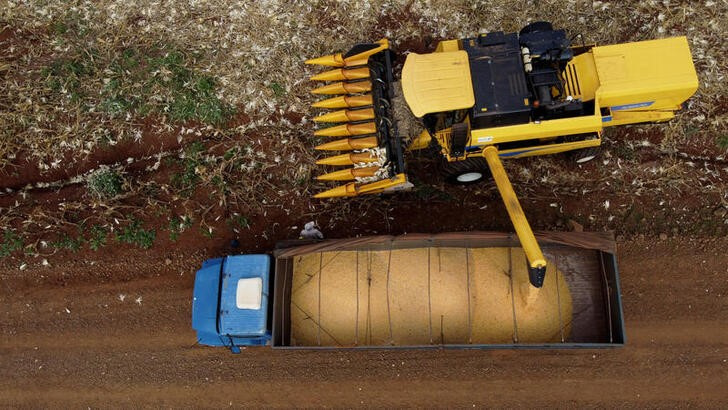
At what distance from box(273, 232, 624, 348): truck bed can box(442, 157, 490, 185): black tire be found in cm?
133

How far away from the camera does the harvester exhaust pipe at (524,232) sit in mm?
6461

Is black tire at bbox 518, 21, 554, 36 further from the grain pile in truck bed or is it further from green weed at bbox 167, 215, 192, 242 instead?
green weed at bbox 167, 215, 192, 242

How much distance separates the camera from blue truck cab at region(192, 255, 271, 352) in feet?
25.0

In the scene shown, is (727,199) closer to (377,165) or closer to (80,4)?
(377,165)

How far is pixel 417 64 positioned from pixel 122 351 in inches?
309

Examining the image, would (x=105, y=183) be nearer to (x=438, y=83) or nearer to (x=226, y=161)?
(x=226, y=161)

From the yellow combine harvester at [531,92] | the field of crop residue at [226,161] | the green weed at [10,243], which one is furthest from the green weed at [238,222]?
the green weed at [10,243]

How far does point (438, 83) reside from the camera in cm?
709

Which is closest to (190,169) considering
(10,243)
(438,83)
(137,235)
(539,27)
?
(137,235)

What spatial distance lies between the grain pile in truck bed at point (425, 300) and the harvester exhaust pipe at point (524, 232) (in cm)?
87

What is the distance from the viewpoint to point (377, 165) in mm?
8289

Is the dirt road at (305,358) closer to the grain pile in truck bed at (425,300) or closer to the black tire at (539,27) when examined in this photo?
the grain pile in truck bed at (425,300)

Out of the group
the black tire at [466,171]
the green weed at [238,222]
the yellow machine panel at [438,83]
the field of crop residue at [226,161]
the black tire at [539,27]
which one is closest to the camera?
the yellow machine panel at [438,83]

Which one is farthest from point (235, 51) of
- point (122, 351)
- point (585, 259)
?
point (585, 259)
